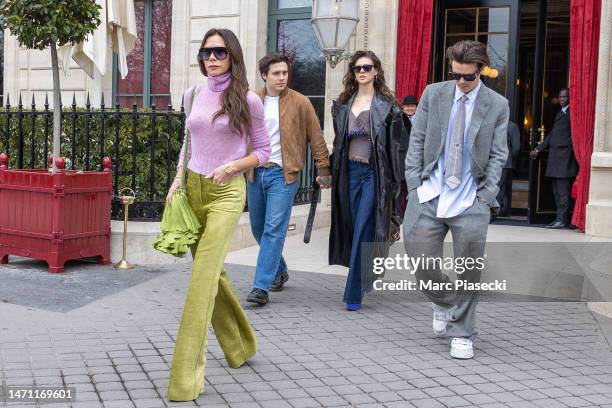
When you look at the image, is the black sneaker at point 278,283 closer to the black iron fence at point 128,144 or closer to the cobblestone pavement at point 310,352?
the cobblestone pavement at point 310,352

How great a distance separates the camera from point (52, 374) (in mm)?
4285

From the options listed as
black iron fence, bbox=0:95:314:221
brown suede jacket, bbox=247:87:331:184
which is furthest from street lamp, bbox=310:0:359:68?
brown suede jacket, bbox=247:87:331:184

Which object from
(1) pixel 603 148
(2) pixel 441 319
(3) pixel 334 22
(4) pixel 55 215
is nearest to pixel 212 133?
(2) pixel 441 319

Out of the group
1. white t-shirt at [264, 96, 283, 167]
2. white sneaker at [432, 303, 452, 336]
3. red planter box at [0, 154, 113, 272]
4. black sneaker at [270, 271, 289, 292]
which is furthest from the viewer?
red planter box at [0, 154, 113, 272]

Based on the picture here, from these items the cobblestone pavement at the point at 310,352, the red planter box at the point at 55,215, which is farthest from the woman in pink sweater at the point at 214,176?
the red planter box at the point at 55,215

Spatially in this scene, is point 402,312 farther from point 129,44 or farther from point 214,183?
point 129,44

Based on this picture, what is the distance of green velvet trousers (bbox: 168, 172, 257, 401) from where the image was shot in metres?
Answer: 3.84

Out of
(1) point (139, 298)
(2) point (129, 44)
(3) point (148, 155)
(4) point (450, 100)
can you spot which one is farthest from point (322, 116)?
(4) point (450, 100)

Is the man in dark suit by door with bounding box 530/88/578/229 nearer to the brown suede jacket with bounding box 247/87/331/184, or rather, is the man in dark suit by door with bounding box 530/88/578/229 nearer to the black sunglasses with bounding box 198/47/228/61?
the brown suede jacket with bounding box 247/87/331/184

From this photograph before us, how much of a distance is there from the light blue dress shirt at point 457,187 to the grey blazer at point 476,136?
30 mm

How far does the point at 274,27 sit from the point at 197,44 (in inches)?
52.9

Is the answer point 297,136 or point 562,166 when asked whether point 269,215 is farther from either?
point 562,166

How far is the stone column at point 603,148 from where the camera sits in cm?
978

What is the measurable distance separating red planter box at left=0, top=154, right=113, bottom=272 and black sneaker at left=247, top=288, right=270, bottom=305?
2.23 meters
